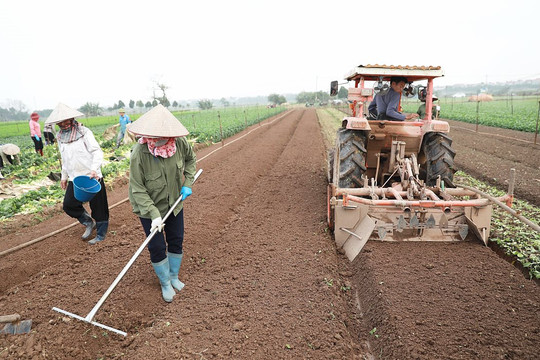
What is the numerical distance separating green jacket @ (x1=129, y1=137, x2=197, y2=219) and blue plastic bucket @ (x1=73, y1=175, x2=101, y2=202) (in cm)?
133

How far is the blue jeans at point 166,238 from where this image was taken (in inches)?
122

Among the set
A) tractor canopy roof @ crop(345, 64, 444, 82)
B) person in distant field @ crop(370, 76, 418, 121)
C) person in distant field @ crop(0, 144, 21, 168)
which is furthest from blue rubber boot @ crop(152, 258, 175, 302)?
person in distant field @ crop(0, 144, 21, 168)

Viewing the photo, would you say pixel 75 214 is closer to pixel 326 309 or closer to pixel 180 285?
pixel 180 285

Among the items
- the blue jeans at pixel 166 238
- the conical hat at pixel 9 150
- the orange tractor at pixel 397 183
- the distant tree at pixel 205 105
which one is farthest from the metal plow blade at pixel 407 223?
the distant tree at pixel 205 105

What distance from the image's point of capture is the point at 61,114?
12.7 ft

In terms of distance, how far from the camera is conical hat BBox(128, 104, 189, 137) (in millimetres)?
2787

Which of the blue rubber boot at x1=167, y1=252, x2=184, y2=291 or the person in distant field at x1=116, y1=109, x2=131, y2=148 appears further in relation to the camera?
the person in distant field at x1=116, y1=109, x2=131, y2=148

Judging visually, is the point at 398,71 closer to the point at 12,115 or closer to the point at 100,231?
the point at 100,231

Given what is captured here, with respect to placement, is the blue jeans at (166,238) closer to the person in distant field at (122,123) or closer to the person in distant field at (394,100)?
the person in distant field at (394,100)

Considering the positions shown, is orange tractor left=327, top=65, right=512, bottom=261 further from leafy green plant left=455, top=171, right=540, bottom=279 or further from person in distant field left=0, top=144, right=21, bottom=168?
person in distant field left=0, top=144, right=21, bottom=168

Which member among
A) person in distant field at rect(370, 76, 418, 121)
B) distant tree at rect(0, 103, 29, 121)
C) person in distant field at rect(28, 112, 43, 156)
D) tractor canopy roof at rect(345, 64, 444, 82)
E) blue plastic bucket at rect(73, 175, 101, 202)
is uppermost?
distant tree at rect(0, 103, 29, 121)

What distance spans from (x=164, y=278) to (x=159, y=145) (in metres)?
1.31

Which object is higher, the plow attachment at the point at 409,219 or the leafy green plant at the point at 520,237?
the plow attachment at the point at 409,219

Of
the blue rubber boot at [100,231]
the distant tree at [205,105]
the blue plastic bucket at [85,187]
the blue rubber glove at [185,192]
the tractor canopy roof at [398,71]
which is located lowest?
the blue rubber boot at [100,231]
